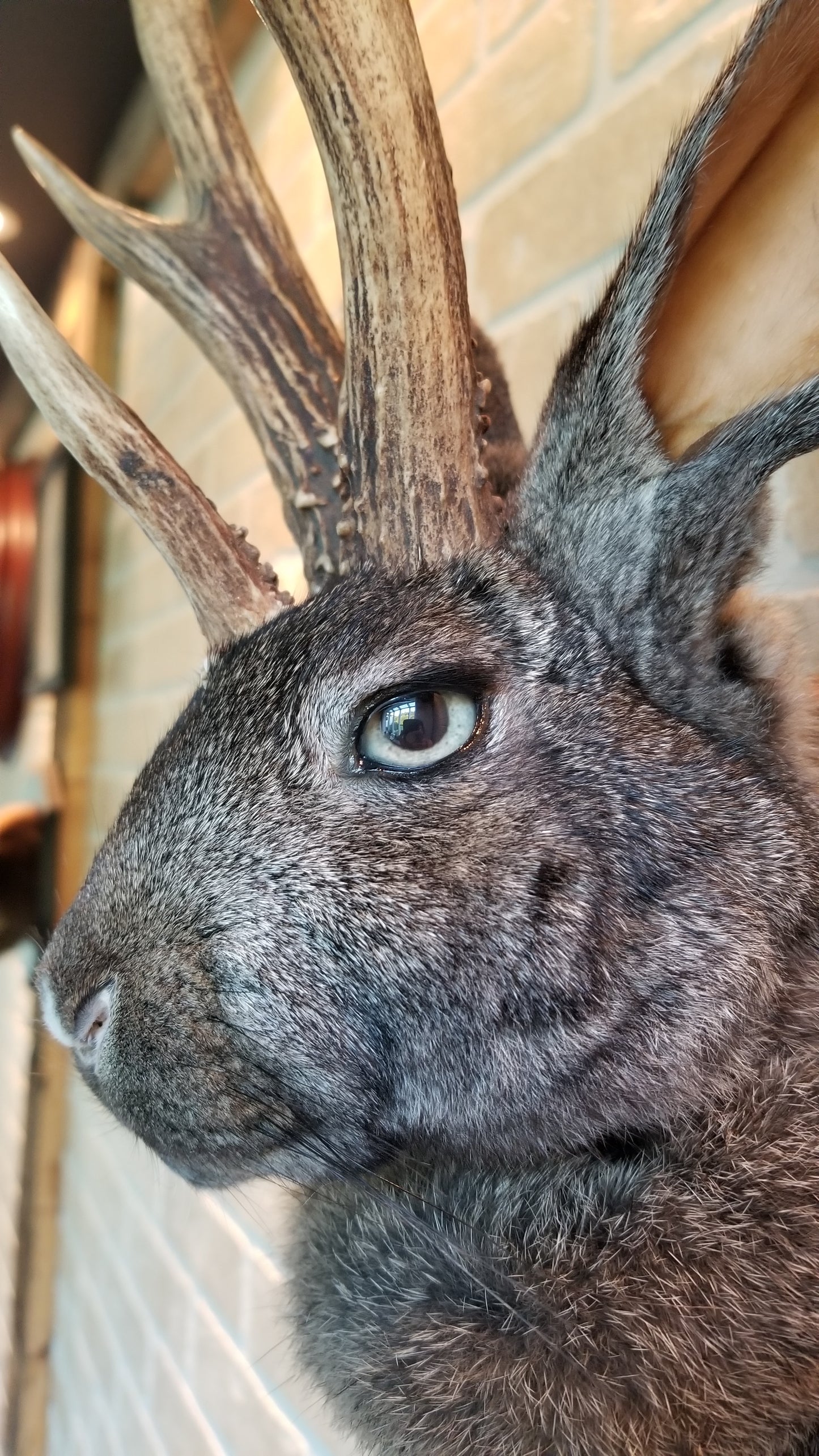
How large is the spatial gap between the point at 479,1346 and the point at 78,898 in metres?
0.27

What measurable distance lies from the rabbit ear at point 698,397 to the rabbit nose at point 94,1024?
0.29m

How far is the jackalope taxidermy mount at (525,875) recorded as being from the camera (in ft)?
1.14

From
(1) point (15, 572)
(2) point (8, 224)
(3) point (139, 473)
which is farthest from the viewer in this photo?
(1) point (15, 572)

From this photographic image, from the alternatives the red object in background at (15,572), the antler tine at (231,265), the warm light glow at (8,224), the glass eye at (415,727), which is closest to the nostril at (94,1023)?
the glass eye at (415,727)

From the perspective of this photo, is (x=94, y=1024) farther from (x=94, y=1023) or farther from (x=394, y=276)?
(x=394, y=276)

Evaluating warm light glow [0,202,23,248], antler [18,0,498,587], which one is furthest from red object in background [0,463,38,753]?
antler [18,0,498,587]

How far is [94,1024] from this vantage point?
1.24ft

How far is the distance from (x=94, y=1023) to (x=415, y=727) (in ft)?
0.65

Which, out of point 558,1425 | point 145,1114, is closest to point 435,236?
point 145,1114

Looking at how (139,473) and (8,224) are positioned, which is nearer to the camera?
(139,473)

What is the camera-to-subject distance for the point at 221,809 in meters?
0.39

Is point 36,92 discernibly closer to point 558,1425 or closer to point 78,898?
point 78,898

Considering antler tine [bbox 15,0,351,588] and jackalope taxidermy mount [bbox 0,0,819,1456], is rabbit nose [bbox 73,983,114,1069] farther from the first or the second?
antler tine [bbox 15,0,351,588]

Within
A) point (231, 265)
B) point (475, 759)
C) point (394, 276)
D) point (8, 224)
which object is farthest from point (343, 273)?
point (8, 224)
